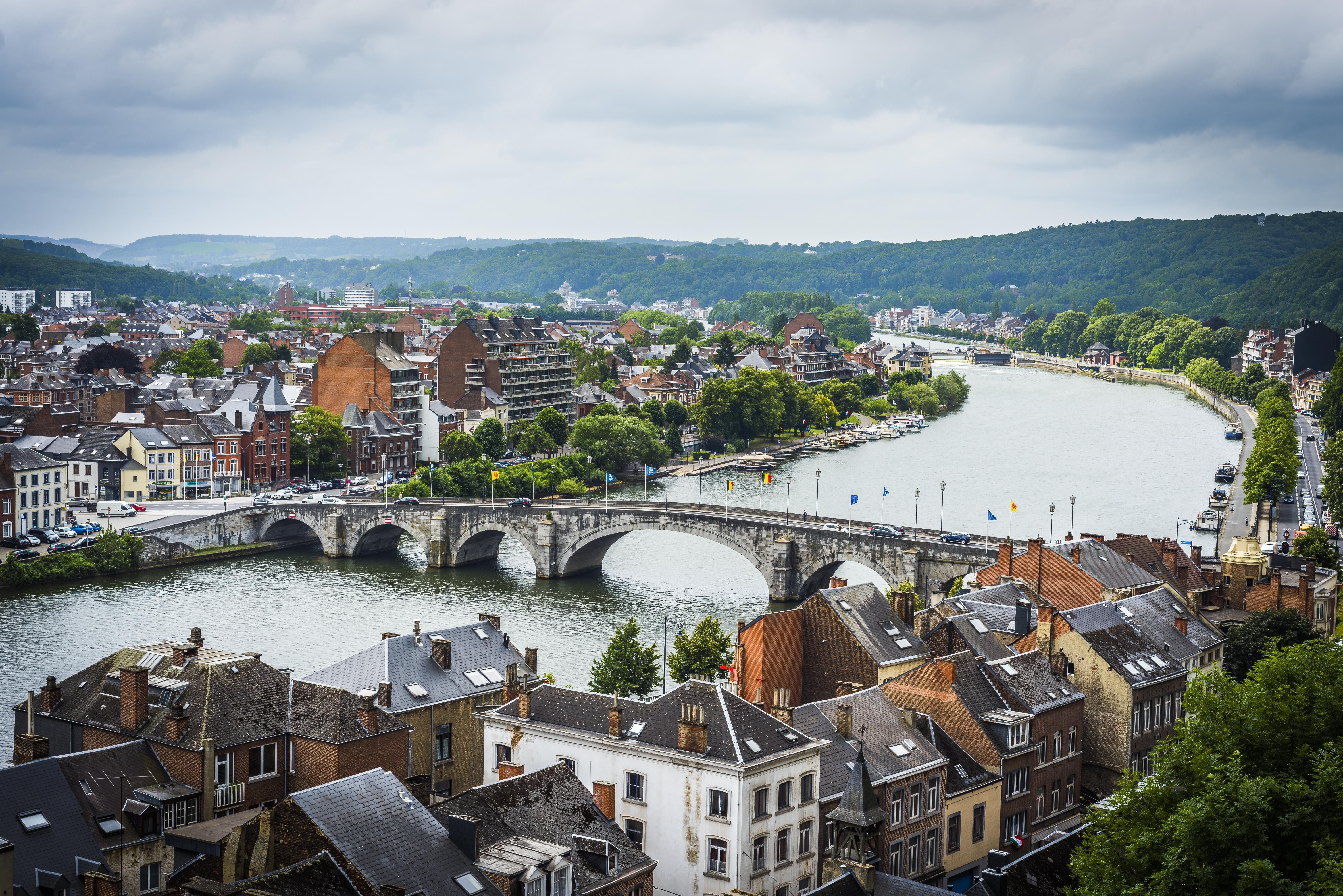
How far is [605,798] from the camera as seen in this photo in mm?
30359

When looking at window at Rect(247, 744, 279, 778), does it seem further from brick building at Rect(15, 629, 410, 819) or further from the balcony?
the balcony

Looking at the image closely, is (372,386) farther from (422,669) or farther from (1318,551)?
(422,669)

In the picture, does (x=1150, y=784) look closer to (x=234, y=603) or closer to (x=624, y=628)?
(x=624, y=628)

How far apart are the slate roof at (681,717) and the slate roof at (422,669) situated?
14.3 ft

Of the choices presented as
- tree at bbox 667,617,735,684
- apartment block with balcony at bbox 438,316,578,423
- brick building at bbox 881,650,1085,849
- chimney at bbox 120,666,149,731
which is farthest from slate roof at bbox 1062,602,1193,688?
apartment block with balcony at bbox 438,316,578,423

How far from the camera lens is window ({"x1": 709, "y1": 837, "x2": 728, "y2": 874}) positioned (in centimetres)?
3081

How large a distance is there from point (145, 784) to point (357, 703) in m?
4.93

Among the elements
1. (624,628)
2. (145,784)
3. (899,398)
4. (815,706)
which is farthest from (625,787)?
(899,398)

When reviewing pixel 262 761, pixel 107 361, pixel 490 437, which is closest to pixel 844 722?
pixel 262 761

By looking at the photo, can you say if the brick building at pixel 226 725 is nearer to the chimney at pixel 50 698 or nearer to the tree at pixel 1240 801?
the chimney at pixel 50 698

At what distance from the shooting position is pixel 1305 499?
91938 mm

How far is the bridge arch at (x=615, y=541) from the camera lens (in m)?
73.4

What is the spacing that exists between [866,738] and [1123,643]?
38.2 feet

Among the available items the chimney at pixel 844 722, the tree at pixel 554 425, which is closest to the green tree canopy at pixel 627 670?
the chimney at pixel 844 722
